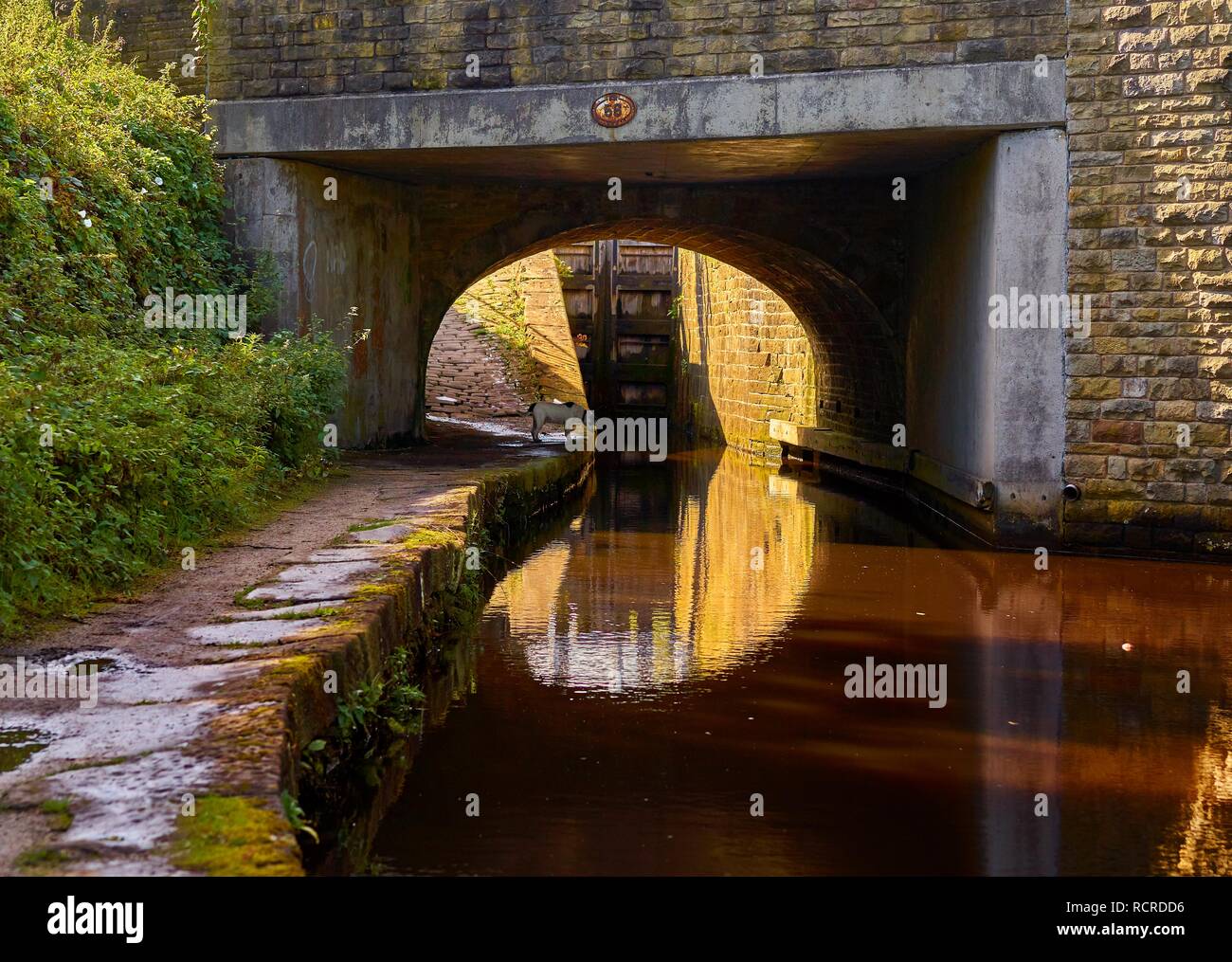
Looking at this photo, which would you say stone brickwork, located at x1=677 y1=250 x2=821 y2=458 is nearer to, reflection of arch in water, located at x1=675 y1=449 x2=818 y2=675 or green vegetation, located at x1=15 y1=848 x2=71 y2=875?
reflection of arch in water, located at x1=675 y1=449 x2=818 y2=675

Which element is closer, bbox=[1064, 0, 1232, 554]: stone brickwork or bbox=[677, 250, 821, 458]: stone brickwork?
bbox=[1064, 0, 1232, 554]: stone brickwork

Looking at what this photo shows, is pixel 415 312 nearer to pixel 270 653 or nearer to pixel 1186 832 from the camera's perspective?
→ pixel 270 653

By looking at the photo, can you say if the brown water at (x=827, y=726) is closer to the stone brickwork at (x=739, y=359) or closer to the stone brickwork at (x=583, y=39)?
the stone brickwork at (x=583, y=39)

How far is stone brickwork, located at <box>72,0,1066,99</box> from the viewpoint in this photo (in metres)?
8.85

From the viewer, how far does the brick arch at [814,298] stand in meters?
13.1

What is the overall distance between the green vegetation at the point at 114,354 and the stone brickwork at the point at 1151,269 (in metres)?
4.97

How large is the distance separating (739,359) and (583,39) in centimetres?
987

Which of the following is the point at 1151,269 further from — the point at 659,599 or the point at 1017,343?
the point at 659,599

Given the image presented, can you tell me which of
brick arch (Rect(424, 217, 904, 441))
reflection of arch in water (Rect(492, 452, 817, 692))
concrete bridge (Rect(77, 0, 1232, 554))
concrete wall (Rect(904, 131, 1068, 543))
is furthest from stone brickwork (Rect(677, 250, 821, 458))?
concrete wall (Rect(904, 131, 1068, 543))

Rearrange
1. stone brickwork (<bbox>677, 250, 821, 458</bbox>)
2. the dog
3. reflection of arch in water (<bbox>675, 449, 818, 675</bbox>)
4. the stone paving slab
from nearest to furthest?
the stone paving slab → reflection of arch in water (<bbox>675, 449, 818, 675</bbox>) → the dog → stone brickwork (<bbox>677, 250, 821, 458</bbox>)

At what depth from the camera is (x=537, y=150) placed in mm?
9930

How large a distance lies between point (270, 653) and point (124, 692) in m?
0.48

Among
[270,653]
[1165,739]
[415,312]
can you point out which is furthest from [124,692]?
[415,312]

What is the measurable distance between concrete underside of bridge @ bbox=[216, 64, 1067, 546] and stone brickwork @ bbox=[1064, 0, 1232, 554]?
193 mm
